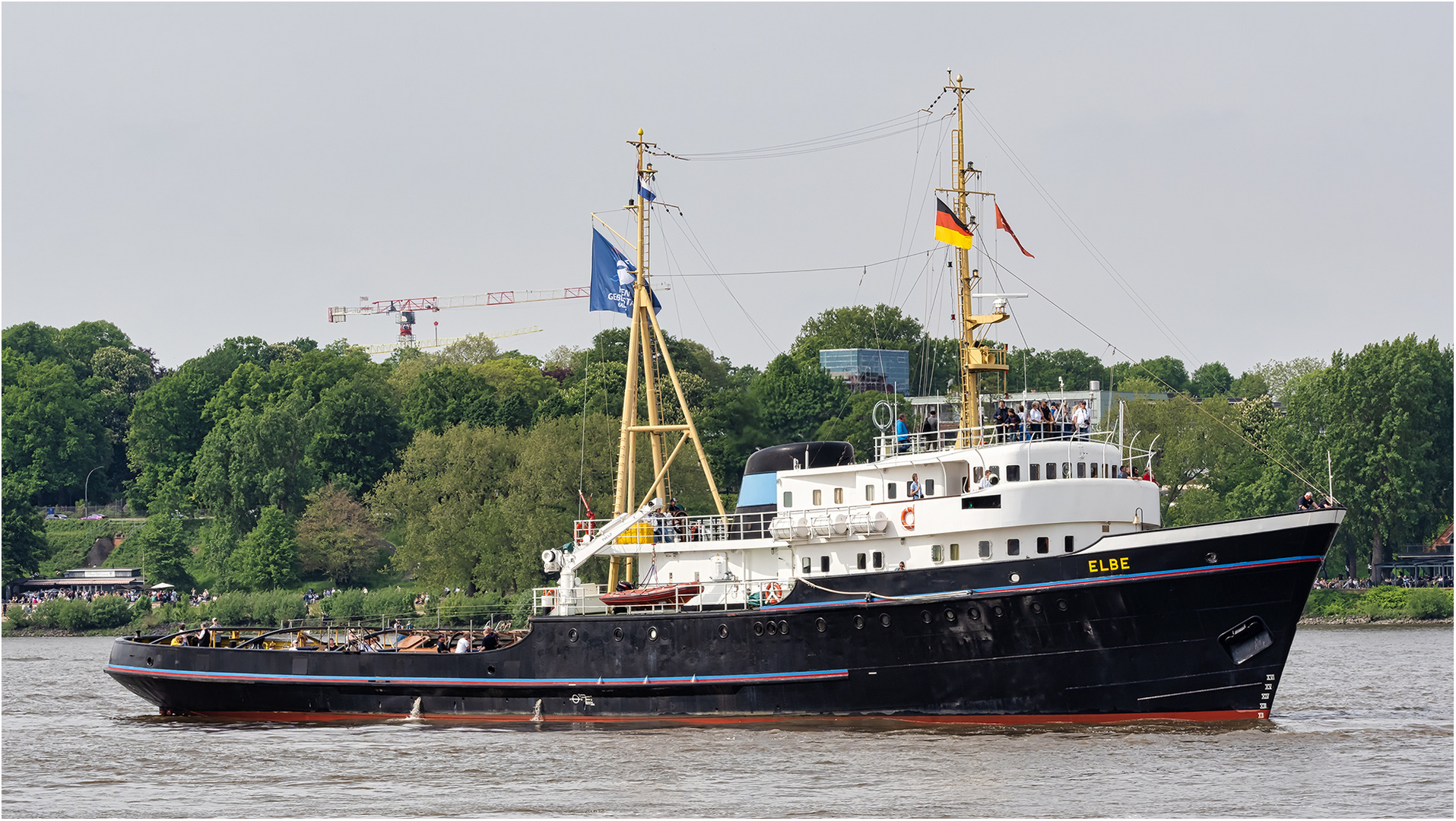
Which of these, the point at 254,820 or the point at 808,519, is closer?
the point at 254,820

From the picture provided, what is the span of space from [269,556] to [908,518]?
5400cm

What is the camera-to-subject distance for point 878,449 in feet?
108

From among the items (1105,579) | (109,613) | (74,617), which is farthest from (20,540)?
(1105,579)

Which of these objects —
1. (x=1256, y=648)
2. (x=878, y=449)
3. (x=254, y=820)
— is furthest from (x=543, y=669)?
(x=1256, y=648)

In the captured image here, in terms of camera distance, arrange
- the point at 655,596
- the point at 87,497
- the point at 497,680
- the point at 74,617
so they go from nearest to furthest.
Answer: the point at 655,596, the point at 497,680, the point at 74,617, the point at 87,497

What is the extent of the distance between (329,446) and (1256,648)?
69.6 metres

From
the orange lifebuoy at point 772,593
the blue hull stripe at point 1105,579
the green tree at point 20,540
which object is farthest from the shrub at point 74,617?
the blue hull stripe at point 1105,579

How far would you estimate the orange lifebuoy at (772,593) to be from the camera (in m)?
32.0

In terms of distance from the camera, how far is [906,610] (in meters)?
30.5

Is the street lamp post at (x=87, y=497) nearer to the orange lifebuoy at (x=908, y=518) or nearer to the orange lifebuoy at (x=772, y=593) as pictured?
the orange lifebuoy at (x=772, y=593)

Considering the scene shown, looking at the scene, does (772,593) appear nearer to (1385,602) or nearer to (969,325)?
(969,325)

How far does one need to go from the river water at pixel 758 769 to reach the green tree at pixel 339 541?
42.3 m

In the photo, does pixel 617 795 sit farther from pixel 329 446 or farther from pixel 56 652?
pixel 329 446

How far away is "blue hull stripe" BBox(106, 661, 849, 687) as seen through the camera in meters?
31.6
